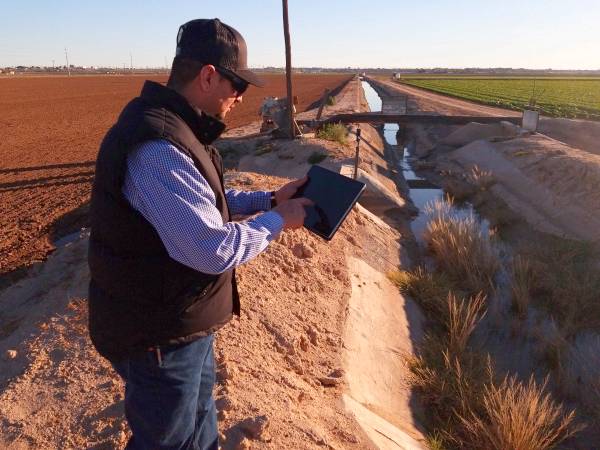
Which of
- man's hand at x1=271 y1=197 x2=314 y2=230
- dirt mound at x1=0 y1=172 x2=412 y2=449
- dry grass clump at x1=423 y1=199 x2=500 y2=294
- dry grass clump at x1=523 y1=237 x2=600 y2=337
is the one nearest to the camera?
man's hand at x1=271 y1=197 x2=314 y2=230

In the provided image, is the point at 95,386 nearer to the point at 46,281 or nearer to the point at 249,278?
the point at 249,278

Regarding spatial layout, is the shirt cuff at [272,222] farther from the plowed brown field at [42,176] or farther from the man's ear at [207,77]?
the plowed brown field at [42,176]

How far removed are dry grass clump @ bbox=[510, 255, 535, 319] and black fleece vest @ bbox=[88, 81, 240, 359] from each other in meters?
7.25

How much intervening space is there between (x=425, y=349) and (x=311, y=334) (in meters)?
1.79

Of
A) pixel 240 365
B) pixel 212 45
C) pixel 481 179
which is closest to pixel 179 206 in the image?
pixel 212 45

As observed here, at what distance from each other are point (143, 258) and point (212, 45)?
0.84m

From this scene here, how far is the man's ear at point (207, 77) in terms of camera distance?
2.10 m

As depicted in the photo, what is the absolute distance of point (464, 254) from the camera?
955cm

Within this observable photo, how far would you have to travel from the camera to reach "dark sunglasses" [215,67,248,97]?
83.4 inches

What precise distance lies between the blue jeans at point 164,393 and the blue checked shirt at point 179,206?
1.53 feet

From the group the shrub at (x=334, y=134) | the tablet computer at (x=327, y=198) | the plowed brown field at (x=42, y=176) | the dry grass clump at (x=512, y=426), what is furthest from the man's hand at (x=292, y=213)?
the shrub at (x=334, y=134)

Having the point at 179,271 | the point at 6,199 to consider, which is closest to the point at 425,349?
the point at 179,271

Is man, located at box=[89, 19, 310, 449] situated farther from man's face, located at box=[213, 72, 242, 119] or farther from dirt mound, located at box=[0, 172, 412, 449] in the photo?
dirt mound, located at box=[0, 172, 412, 449]

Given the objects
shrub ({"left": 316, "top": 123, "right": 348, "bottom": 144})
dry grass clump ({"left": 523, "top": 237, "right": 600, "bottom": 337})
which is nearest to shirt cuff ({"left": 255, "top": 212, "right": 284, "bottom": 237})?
dry grass clump ({"left": 523, "top": 237, "right": 600, "bottom": 337})
